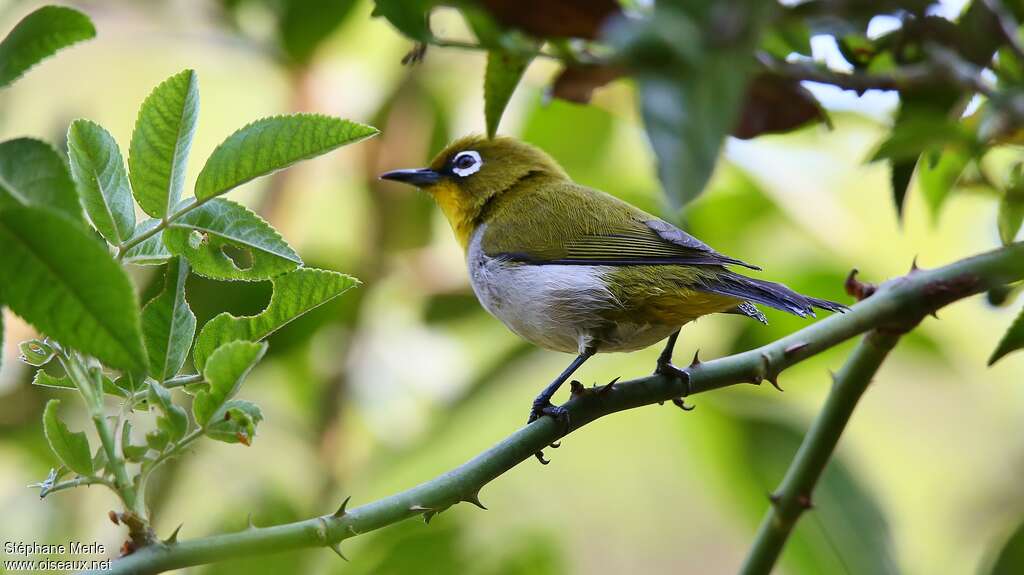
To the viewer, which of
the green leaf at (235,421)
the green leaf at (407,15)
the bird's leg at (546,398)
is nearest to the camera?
the green leaf at (407,15)

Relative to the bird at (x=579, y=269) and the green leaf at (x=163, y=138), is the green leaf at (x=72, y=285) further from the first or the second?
the bird at (x=579, y=269)

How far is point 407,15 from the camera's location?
1.01 metres

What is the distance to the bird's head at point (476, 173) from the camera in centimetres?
377

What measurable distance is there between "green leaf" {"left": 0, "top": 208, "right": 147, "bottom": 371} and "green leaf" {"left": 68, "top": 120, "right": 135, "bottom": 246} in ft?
1.21

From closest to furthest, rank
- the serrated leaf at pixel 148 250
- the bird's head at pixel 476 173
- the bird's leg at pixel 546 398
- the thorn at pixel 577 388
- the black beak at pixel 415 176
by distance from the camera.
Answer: the serrated leaf at pixel 148 250 < the thorn at pixel 577 388 < the bird's leg at pixel 546 398 < the black beak at pixel 415 176 < the bird's head at pixel 476 173

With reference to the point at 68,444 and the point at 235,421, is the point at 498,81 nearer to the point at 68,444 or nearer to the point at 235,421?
the point at 235,421

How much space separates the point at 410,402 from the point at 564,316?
1.14 metres

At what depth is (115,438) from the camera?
4.16 ft

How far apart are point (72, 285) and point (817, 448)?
1.21m

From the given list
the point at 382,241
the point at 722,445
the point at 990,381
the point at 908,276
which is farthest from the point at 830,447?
the point at 990,381

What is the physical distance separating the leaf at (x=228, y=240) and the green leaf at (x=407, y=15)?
0.40m

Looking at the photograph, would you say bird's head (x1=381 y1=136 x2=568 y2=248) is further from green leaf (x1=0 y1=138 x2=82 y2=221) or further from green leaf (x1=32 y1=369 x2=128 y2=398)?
green leaf (x1=0 y1=138 x2=82 y2=221)

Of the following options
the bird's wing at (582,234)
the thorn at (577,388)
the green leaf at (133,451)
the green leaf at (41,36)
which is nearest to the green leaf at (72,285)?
the green leaf at (41,36)

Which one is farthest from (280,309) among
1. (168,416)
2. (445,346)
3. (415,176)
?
(445,346)
